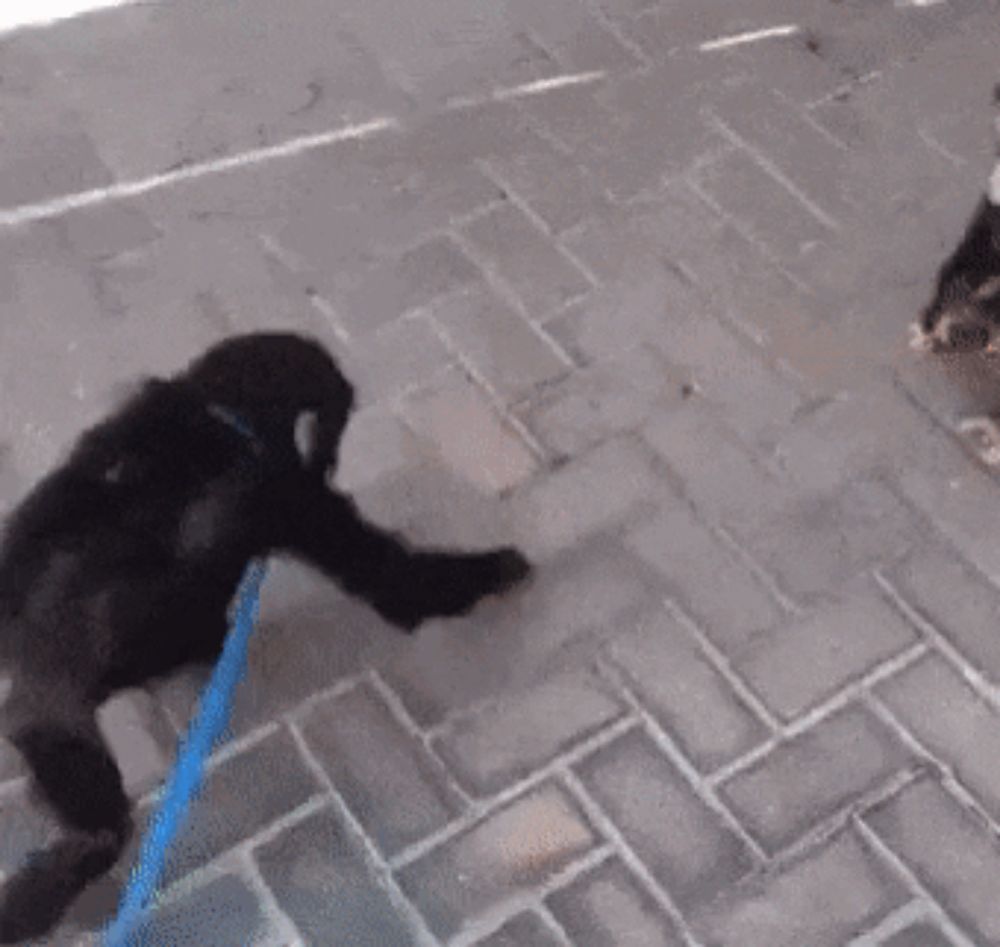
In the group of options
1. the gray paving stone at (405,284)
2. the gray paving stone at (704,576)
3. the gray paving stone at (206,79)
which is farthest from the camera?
the gray paving stone at (206,79)

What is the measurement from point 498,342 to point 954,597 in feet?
2.81

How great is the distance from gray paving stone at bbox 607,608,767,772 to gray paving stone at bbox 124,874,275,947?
0.61 metres

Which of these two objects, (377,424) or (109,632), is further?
(377,424)

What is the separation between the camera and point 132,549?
1.53 meters

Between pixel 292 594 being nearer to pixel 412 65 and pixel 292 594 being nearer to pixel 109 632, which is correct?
pixel 109 632

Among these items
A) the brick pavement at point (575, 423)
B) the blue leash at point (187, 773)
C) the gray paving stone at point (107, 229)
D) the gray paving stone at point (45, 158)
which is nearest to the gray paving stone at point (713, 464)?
the brick pavement at point (575, 423)

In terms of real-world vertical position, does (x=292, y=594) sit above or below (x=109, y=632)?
below

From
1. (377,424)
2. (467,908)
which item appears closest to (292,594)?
(377,424)

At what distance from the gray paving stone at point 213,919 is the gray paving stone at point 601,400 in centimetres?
86

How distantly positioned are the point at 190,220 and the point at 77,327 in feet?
1.05

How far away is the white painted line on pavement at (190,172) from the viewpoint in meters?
2.45

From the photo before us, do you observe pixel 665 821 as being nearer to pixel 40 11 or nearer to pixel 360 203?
pixel 360 203

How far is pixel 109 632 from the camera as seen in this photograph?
5.04 ft

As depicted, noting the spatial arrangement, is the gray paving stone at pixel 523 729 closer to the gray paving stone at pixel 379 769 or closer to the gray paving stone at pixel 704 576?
the gray paving stone at pixel 379 769
